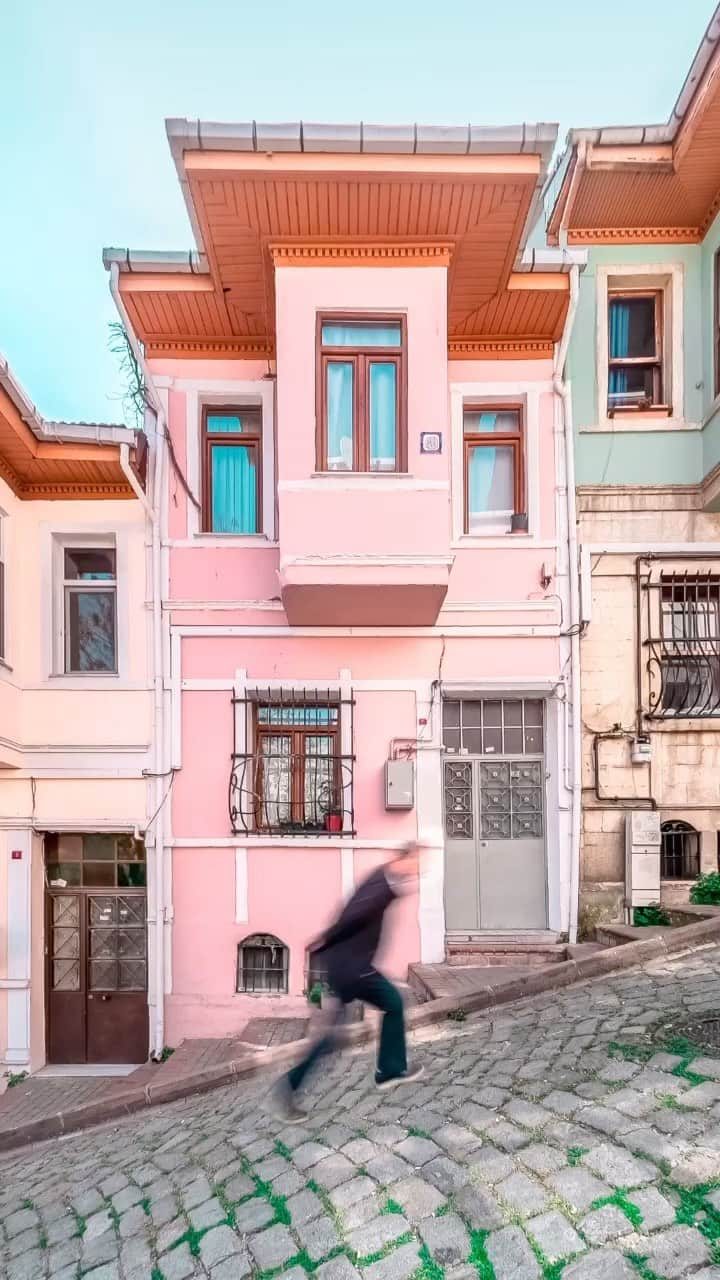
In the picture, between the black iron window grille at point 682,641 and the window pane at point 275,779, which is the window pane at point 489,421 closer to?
the black iron window grille at point 682,641

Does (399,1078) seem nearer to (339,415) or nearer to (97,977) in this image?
(97,977)

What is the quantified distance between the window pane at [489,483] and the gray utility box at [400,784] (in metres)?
2.75

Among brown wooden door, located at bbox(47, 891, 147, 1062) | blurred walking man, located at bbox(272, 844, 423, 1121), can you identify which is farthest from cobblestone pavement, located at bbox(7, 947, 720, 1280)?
brown wooden door, located at bbox(47, 891, 147, 1062)

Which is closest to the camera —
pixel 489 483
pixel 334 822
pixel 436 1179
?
pixel 436 1179

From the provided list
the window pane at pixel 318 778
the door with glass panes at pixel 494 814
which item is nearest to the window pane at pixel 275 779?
the window pane at pixel 318 778

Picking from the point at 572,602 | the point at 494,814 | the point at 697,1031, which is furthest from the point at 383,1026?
the point at 572,602

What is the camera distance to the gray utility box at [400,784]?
737cm

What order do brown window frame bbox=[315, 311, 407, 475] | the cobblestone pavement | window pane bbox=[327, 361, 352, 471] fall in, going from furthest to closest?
window pane bbox=[327, 361, 352, 471] → brown window frame bbox=[315, 311, 407, 475] → the cobblestone pavement

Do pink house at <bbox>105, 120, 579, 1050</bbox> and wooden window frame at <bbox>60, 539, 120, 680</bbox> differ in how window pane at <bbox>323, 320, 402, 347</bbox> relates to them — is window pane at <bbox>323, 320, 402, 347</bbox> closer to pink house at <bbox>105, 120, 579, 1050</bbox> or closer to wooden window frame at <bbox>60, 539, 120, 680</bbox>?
pink house at <bbox>105, 120, 579, 1050</bbox>

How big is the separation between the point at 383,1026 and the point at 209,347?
6.84m

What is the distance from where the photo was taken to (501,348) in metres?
7.87

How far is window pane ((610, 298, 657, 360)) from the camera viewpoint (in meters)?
8.27

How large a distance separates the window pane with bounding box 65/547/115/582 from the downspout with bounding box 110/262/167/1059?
789mm

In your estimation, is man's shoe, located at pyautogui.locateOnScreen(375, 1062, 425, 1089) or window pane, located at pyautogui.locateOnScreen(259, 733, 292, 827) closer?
man's shoe, located at pyautogui.locateOnScreen(375, 1062, 425, 1089)
